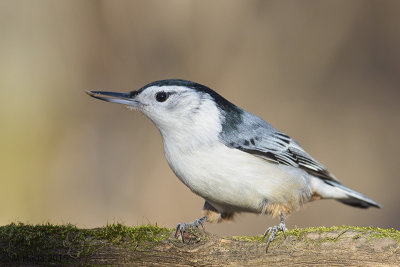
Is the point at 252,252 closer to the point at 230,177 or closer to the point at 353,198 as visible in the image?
the point at 230,177

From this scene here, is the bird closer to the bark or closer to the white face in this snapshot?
the white face

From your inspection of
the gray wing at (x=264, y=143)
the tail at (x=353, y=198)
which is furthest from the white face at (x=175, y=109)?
the tail at (x=353, y=198)

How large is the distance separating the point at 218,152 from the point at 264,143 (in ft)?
1.61

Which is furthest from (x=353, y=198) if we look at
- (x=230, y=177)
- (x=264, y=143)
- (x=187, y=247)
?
(x=187, y=247)

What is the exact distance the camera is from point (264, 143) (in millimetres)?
3645

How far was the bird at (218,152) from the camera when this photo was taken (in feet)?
10.7

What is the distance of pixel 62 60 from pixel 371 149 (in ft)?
12.5

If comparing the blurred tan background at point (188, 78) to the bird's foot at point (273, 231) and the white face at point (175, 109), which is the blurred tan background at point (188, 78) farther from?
the bird's foot at point (273, 231)

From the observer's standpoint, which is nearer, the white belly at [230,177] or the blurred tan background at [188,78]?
the white belly at [230,177]

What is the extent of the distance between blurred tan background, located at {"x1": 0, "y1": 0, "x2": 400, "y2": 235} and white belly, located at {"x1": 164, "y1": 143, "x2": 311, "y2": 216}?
2.64 metres

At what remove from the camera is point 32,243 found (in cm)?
264

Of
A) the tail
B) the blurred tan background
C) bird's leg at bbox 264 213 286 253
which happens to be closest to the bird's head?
bird's leg at bbox 264 213 286 253

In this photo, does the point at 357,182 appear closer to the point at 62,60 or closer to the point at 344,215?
the point at 344,215

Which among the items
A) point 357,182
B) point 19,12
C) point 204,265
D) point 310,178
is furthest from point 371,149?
point 19,12
